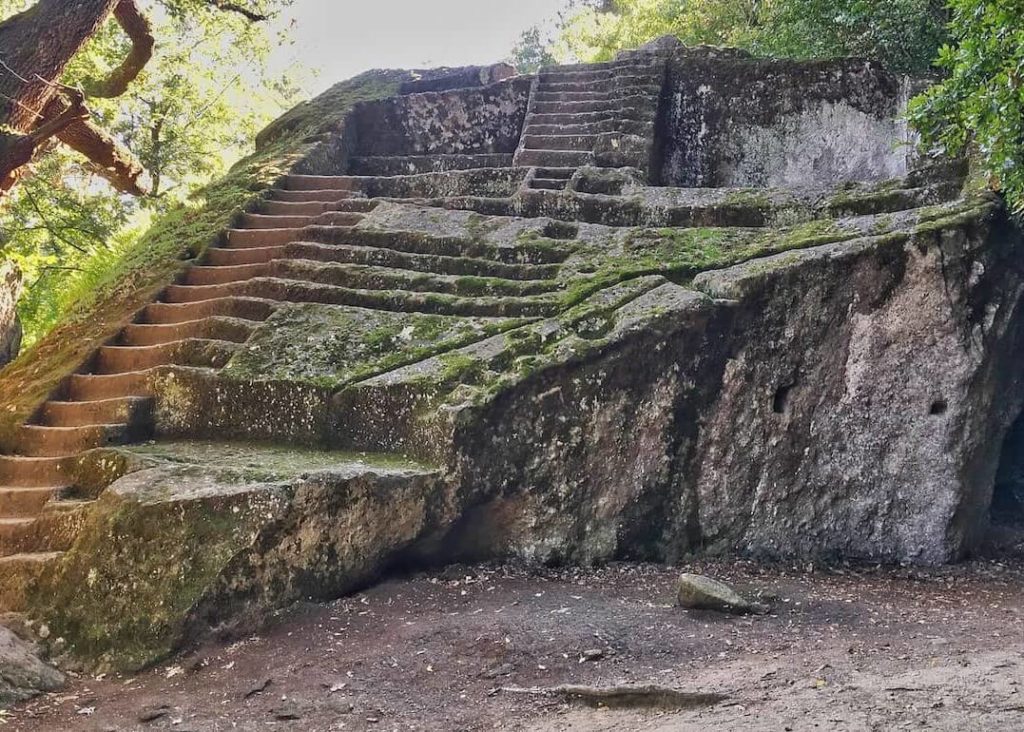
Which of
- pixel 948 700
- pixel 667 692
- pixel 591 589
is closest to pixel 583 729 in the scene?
pixel 667 692

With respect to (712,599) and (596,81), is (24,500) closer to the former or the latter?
(712,599)

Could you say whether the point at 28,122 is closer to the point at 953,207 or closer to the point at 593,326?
the point at 593,326

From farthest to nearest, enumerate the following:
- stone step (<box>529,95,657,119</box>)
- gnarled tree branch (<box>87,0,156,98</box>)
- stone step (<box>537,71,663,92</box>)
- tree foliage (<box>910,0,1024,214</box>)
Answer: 1. stone step (<box>537,71,663,92</box>)
2. stone step (<box>529,95,657,119</box>)
3. gnarled tree branch (<box>87,0,156,98</box>)
4. tree foliage (<box>910,0,1024,214</box>)

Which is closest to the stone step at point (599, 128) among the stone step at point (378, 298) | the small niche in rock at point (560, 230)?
the small niche in rock at point (560, 230)

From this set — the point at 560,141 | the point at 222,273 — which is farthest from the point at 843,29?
the point at 222,273

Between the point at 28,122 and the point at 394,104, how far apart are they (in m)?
5.26

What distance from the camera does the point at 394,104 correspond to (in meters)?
11.9

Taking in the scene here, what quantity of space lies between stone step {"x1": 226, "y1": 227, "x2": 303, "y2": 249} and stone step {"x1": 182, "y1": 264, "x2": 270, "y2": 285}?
303 millimetres

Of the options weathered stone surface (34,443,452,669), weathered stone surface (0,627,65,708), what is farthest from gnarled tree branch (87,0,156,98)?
weathered stone surface (0,627,65,708)

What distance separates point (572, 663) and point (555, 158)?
6.94m

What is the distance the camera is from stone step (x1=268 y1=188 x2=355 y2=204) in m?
9.62

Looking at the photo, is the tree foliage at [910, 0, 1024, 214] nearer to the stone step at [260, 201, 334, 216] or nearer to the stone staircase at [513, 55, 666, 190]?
the stone staircase at [513, 55, 666, 190]

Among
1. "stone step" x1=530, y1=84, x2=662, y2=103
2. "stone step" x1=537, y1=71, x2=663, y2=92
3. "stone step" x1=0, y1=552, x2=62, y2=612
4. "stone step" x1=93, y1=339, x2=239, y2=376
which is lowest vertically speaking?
"stone step" x1=0, y1=552, x2=62, y2=612

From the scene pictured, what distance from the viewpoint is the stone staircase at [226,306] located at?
5.79m
